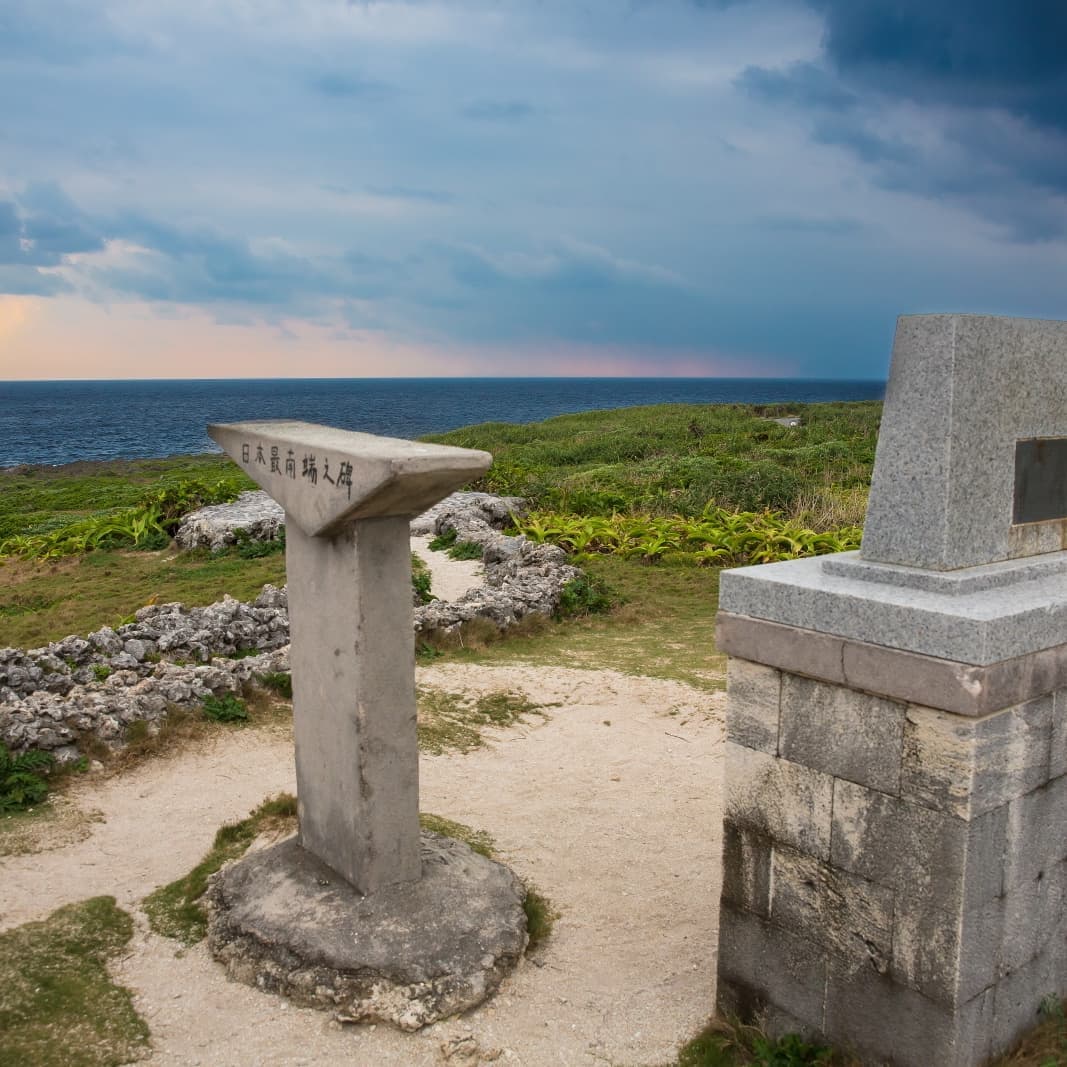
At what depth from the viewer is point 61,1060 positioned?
394 cm

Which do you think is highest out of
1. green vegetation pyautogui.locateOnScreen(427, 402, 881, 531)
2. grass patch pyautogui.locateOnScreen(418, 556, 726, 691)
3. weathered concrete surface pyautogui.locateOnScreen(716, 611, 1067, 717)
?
weathered concrete surface pyautogui.locateOnScreen(716, 611, 1067, 717)

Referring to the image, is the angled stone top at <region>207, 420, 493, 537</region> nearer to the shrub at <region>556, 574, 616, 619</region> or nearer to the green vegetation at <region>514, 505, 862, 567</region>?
the shrub at <region>556, 574, 616, 619</region>

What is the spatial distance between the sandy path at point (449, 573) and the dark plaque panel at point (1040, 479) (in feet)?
26.8

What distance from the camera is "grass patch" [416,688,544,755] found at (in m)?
7.55

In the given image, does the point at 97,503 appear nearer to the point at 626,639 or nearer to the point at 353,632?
the point at 626,639

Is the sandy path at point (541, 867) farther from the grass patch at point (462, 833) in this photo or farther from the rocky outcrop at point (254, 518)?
the rocky outcrop at point (254, 518)

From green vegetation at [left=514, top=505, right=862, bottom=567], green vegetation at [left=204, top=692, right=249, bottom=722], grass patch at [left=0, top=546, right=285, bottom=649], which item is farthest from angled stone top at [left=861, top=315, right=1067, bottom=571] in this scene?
green vegetation at [left=514, top=505, right=862, bottom=567]

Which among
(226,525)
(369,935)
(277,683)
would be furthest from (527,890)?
(226,525)

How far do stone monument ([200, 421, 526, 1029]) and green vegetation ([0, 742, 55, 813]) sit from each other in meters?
1.94

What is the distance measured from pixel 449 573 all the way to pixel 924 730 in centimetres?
1004

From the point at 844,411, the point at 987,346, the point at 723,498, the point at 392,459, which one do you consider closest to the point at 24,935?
the point at 392,459

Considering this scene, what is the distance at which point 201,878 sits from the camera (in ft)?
17.5

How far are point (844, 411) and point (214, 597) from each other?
1371 inches

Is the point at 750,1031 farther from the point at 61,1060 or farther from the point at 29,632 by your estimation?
the point at 29,632
